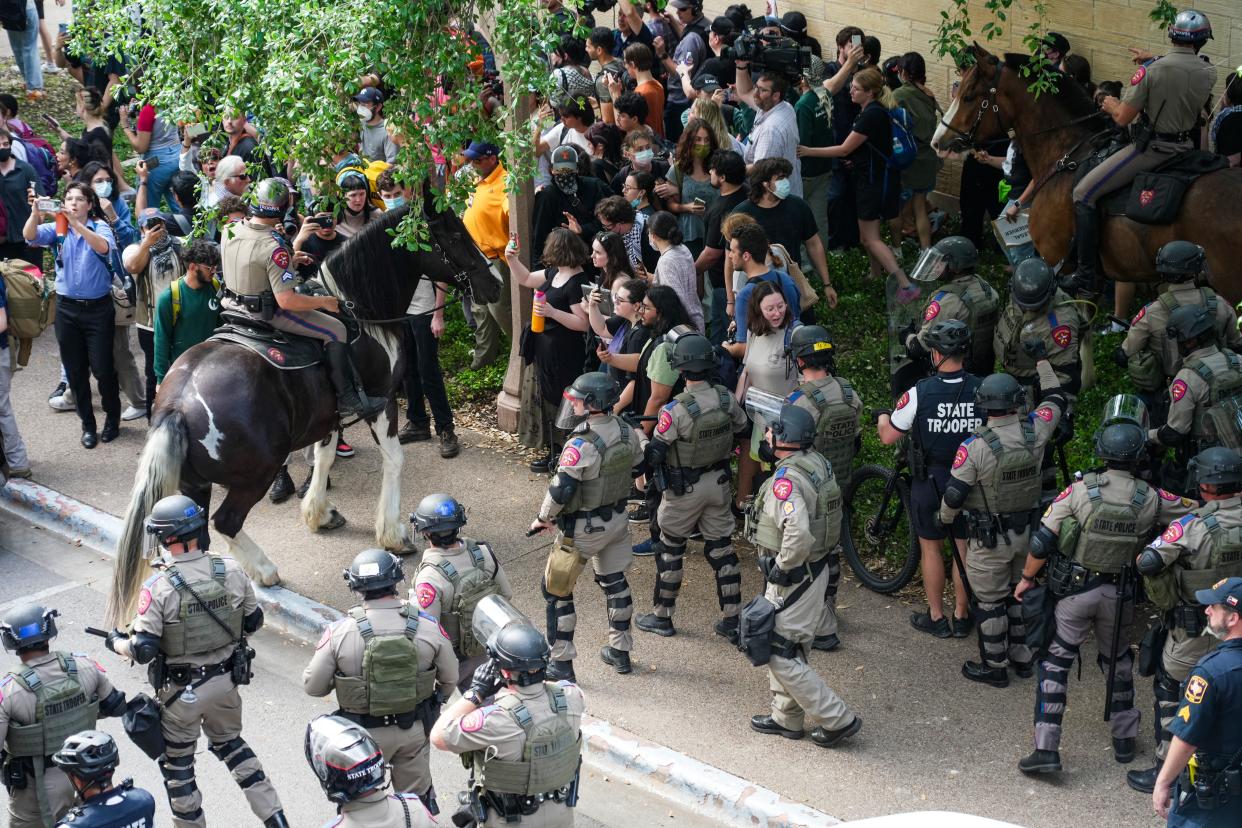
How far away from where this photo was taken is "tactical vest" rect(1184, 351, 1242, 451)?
854cm

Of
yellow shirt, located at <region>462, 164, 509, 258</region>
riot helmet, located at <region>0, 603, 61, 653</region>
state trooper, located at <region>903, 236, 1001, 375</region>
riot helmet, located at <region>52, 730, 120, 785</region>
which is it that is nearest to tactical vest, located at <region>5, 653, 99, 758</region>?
riot helmet, located at <region>0, 603, 61, 653</region>

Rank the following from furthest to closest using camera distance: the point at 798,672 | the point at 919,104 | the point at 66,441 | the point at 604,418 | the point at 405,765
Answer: the point at 919,104 < the point at 66,441 < the point at 604,418 < the point at 798,672 < the point at 405,765

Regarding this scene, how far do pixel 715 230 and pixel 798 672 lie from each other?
4386 mm

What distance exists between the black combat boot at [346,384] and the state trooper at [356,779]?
15.7 ft

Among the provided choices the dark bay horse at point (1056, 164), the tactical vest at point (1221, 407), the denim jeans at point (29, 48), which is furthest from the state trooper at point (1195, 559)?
the denim jeans at point (29, 48)

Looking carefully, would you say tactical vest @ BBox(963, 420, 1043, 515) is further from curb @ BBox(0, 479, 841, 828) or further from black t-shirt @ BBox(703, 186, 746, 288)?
black t-shirt @ BBox(703, 186, 746, 288)

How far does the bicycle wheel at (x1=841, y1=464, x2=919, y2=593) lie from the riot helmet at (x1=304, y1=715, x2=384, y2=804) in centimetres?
487

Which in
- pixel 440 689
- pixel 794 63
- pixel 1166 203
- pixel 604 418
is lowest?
pixel 440 689

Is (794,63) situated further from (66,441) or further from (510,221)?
(66,441)

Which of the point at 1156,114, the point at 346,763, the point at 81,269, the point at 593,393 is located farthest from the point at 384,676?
the point at 1156,114

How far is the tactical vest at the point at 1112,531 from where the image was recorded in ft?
24.5

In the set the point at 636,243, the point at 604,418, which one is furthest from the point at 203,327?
the point at 604,418

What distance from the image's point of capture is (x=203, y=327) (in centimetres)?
1107

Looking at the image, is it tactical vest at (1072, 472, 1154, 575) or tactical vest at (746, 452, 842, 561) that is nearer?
tactical vest at (1072, 472, 1154, 575)
